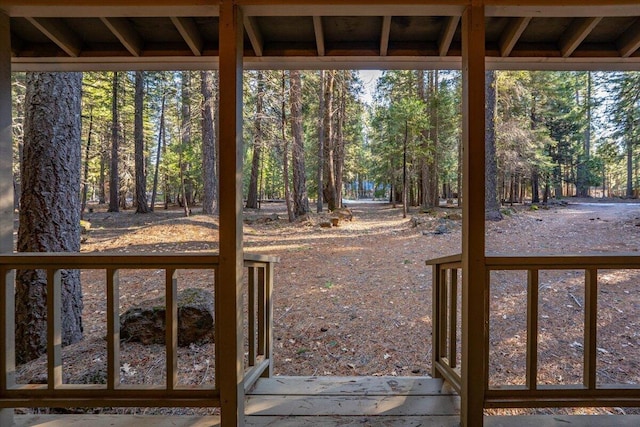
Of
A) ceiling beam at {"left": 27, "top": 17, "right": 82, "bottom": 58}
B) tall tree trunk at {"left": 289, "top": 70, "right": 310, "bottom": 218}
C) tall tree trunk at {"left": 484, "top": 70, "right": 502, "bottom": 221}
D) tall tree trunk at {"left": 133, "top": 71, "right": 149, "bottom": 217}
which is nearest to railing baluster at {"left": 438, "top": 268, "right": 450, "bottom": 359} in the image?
ceiling beam at {"left": 27, "top": 17, "right": 82, "bottom": 58}

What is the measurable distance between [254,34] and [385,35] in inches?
37.2

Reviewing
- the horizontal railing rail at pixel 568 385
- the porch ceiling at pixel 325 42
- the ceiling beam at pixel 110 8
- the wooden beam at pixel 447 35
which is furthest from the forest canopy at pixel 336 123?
the horizontal railing rail at pixel 568 385

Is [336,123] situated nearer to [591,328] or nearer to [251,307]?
[251,307]

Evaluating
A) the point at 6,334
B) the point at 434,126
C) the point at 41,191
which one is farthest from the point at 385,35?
the point at 434,126

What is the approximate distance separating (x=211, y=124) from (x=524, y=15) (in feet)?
37.8

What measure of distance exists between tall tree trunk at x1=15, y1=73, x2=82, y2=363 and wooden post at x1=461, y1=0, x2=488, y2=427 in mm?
3843

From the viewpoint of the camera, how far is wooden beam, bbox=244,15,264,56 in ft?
7.73

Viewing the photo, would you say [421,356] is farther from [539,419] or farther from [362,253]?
[362,253]

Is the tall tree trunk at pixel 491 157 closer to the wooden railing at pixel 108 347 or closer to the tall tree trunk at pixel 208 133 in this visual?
the tall tree trunk at pixel 208 133

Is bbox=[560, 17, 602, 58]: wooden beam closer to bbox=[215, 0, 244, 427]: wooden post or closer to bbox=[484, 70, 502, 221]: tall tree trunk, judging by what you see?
bbox=[215, 0, 244, 427]: wooden post

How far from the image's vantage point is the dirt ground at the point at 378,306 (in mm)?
3709

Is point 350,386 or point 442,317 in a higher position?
point 442,317

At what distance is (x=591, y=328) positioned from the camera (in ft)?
6.93

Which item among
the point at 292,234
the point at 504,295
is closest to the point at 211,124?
the point at 292,234
